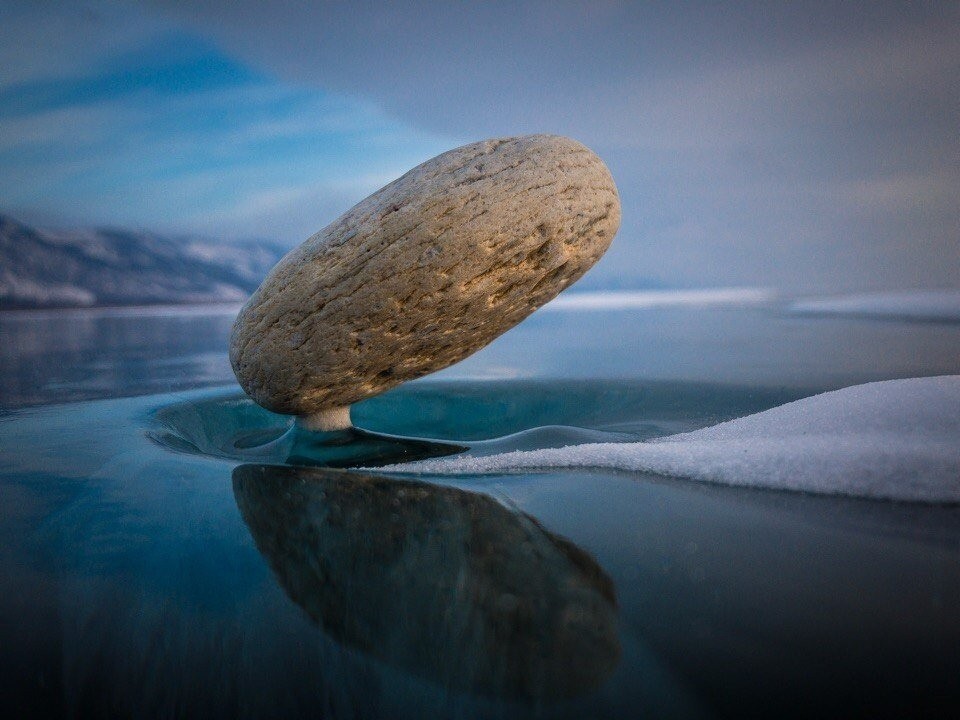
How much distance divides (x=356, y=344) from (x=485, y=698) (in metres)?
2.48

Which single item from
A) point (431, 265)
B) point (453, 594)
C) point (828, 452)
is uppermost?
point (431, 265)

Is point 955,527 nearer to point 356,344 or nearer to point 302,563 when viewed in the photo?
point 302,563

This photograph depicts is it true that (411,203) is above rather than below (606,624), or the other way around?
above

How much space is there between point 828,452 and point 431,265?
1944 millimetres

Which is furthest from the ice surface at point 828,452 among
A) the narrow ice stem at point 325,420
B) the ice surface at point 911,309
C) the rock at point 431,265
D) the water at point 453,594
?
the ice surface at point 911,309

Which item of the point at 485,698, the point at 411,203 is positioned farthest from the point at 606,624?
the point at 411,203

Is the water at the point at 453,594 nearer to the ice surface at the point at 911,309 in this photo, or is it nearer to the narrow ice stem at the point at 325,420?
the narrow ice stem at the point at 325,420

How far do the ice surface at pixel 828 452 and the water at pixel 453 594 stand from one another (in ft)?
0.34

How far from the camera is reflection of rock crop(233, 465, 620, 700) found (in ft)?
4.32

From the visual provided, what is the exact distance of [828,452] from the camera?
7.50ft

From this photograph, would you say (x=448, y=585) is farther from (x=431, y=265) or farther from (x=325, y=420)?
(x=325, y=420)

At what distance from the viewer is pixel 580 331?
13398mm

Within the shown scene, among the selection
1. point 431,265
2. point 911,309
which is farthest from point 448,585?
point 911,309

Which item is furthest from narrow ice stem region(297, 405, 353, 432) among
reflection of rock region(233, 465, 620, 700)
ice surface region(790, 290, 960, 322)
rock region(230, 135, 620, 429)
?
ice surface region(790, 290, 960, 322)
